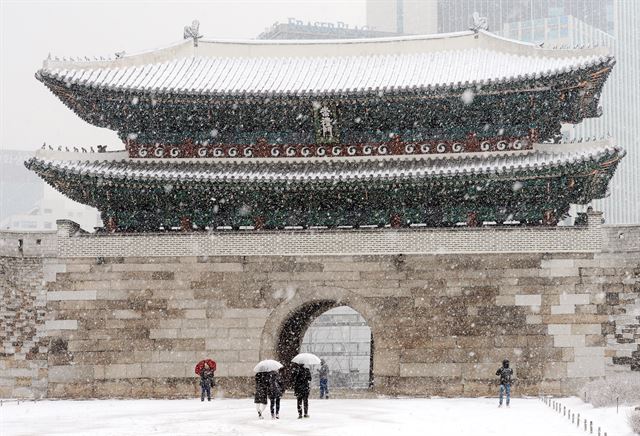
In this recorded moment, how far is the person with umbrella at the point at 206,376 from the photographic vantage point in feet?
85.2

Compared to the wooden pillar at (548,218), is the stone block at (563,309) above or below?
below

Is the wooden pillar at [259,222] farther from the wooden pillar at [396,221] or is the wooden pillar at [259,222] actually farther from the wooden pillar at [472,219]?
the wooden pillar at [472,219]

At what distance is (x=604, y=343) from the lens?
87.0 ft

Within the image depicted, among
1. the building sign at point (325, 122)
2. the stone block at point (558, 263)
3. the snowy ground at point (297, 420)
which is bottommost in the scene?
the snowy ground at point (297, 420)

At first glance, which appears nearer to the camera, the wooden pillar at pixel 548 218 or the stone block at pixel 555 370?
the stone block at pixel 555 370

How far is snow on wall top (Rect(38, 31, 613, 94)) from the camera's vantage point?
28.1 meters

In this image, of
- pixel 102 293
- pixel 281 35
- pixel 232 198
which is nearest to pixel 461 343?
pixel 232 198

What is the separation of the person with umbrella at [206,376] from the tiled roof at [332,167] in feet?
15.9

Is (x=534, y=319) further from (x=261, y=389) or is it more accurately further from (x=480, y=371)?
(x=261, y=389)

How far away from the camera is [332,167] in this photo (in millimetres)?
28250

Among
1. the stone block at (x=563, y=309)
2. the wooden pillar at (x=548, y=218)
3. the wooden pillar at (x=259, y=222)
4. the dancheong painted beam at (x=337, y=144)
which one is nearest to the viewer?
the stone block at (x=563, y=309)

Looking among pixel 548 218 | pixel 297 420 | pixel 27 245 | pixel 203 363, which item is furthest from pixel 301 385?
pixel 27 245

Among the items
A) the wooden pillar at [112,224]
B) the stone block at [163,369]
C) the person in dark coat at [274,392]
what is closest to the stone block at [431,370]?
the stone block at [163,369]

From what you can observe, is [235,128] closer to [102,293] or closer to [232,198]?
[232,198]
